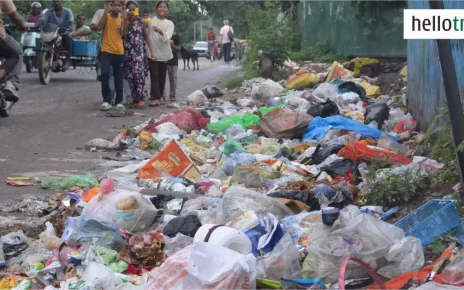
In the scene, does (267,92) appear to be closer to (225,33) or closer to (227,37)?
(225,33)

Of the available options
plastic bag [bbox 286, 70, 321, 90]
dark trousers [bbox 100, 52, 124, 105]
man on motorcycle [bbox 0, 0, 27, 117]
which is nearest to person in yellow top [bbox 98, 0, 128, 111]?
dark trousers [bbox 100, 52, 124, 105]

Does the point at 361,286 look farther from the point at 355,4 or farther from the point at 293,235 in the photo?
the point at 355,4

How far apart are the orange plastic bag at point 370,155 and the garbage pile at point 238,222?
0.01 meters

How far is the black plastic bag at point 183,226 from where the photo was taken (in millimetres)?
4816

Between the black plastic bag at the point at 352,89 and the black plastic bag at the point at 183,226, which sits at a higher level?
the black plastic bag at the point at 352,89

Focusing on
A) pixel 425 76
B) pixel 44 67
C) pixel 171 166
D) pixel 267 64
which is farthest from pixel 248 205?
pixel 44 67

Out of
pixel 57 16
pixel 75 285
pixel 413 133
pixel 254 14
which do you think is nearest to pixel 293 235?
pixel 75 285

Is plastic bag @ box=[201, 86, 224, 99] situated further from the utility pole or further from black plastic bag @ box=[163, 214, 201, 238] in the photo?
the utility pole

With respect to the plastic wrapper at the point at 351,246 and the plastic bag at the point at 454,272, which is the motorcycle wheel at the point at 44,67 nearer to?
the plastic wrapper at the point at 351,246

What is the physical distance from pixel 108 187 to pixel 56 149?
3274 millimetres

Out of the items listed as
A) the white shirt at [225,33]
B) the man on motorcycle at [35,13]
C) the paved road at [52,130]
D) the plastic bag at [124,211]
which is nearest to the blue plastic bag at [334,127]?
the paved road at [52,130]

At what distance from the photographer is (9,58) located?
385 inches

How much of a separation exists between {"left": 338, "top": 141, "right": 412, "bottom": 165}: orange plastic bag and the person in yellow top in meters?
5.19

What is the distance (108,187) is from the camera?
5340 mm
